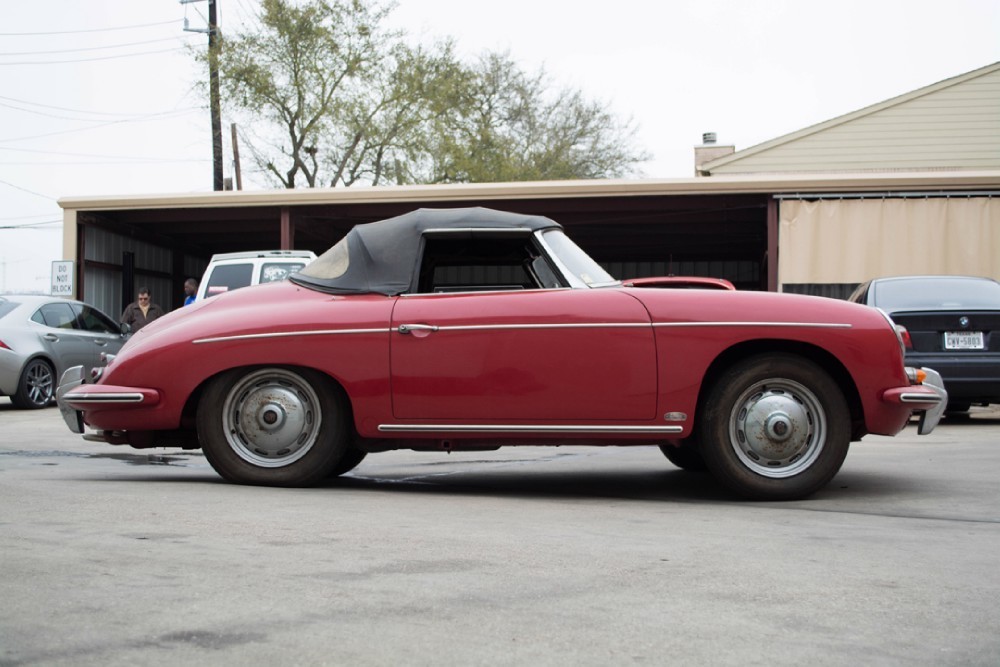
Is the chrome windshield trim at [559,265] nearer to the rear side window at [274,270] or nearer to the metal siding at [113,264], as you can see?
the rear side window at [274,270]

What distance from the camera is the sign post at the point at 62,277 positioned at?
2127cm

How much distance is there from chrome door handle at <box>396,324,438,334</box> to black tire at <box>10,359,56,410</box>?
9.67 meters

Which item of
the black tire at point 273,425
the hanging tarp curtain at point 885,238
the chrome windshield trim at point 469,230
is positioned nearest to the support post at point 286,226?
the hanging tarp curtain at point 885,238

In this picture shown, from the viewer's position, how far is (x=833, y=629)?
3.22m

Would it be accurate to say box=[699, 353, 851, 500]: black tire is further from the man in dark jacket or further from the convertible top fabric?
the man in dark jacket

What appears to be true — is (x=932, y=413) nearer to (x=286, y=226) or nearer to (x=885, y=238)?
(x=885, y=238)

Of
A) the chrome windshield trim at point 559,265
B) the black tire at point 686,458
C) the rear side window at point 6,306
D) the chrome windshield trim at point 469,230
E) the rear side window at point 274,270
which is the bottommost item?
the black tire at point 686,458

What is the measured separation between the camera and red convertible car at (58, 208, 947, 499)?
583 centimetres

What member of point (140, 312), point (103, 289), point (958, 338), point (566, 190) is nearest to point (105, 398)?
point (958, 338)

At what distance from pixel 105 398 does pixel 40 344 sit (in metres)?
9.11

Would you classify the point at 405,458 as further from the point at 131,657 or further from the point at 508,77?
the point at 508,77

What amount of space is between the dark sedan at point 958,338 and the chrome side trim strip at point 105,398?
7021mm

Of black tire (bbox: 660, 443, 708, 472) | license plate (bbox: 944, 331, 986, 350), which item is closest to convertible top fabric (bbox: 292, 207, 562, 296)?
black tire (bbox: 660, 443, 708, 472)

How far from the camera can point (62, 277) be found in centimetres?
2128
